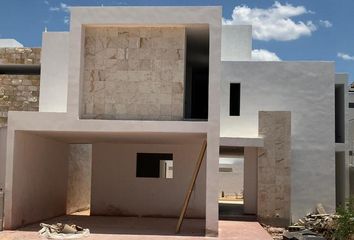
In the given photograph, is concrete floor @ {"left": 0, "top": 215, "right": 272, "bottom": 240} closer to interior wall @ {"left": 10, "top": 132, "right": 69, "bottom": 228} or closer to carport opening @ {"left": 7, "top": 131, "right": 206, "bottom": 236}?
carport opening @ {"left": 7, "top": 131, "right": 206, "bottom": 236}

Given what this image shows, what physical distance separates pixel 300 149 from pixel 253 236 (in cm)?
686

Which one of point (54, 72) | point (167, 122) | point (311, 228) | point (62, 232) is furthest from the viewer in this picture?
point (54, 72)

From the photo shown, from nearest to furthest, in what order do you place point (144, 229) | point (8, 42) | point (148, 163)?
point (144, 229) → point (148, 163) → point (8, 42)

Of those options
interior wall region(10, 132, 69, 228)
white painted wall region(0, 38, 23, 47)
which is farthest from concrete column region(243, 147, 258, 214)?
white painted wall region(0, 38, 23, 47)

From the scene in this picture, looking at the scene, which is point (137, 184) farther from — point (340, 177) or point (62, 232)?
point (340, 177)

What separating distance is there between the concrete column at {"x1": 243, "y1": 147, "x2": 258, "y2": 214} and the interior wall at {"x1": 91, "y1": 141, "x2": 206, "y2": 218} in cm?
185

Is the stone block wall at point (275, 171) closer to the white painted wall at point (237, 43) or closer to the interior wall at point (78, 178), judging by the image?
the white painted wall at point (237, 43)

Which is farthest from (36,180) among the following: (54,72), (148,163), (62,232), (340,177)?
(340,177)

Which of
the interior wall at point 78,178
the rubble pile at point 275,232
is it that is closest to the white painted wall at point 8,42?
the interior wall at point 78,178

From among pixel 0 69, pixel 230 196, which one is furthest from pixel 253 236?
pixel 230 196

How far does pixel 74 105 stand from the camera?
14.2 m

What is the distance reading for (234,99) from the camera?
68.1 feet

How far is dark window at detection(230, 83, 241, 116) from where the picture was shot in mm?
20594

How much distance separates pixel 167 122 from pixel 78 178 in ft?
30.7
